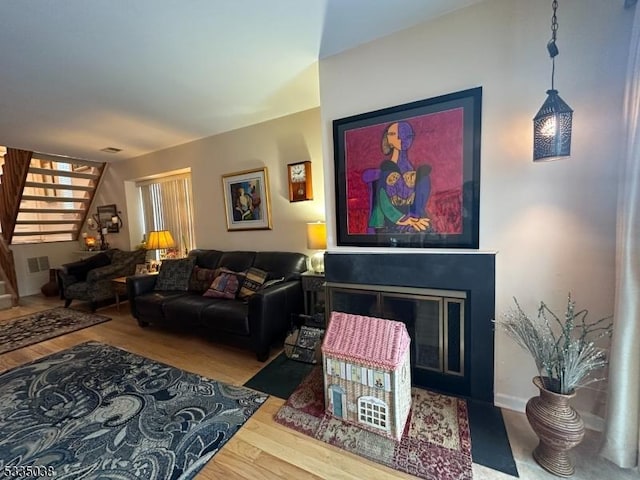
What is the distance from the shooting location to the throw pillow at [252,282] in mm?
2783

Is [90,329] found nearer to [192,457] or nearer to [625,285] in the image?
[192,457]

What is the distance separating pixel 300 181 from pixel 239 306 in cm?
154

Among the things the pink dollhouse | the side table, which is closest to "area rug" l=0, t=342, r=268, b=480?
the pink dollhouse

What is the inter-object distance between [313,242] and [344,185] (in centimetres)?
73

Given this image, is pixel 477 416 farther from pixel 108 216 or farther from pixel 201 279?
pixel 108 216

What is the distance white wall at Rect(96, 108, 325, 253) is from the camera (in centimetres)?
302

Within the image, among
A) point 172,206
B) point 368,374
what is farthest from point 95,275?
point 368,374

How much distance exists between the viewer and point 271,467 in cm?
134

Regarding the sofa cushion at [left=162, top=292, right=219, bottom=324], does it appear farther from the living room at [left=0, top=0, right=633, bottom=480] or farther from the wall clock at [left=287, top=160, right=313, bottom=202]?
the living room at [left=0, top=0, right=633, bottom=480]

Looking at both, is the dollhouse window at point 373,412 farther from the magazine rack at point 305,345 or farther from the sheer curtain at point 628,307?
the sheer curtain at point 628,307

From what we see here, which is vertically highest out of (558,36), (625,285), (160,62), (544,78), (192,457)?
(160,62)

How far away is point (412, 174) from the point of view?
69.9 inches

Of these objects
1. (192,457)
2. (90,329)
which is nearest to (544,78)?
(192,457)

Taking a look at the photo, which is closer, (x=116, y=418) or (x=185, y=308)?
(x=116, y=418)
